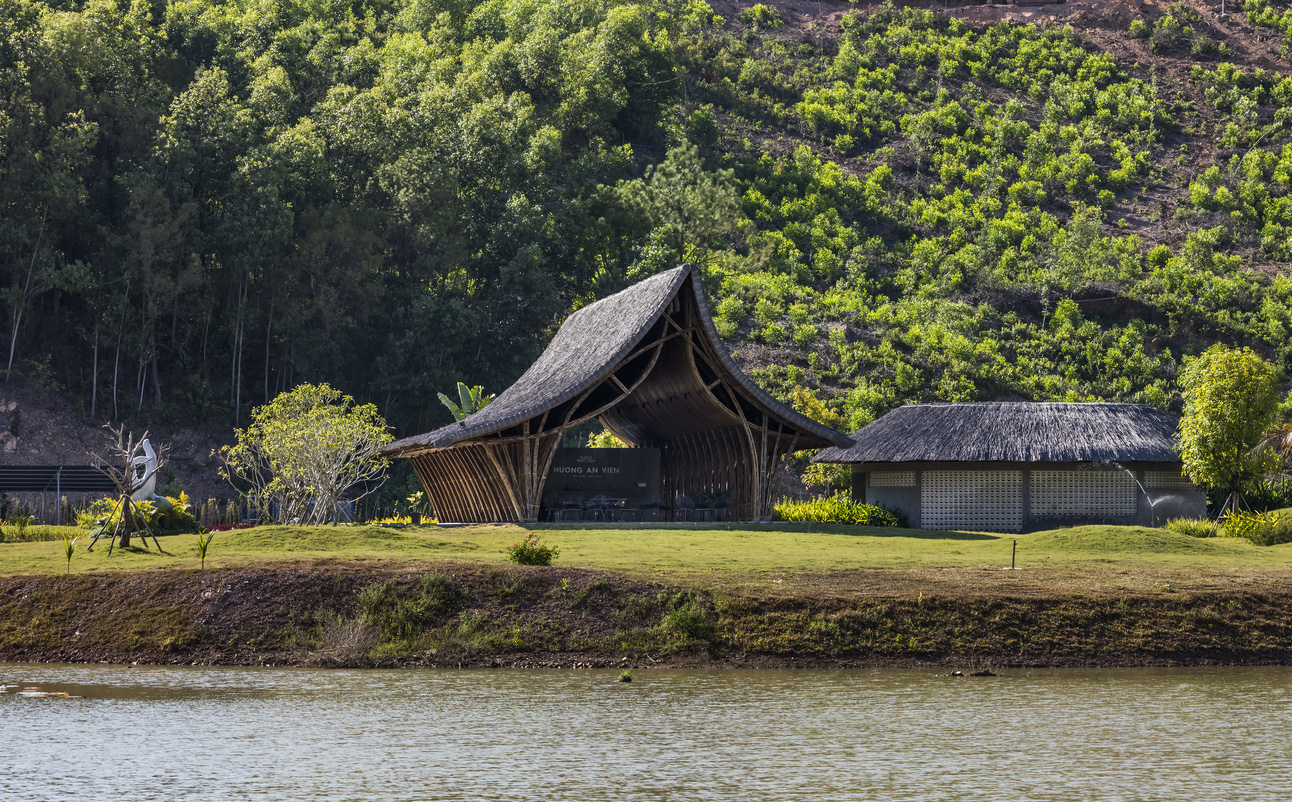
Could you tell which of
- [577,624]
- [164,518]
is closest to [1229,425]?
[577,624]

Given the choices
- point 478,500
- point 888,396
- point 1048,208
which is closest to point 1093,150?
point 1048,208

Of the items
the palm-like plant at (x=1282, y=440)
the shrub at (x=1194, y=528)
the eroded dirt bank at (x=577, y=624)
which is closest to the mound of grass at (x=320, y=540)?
the eroded dirt bank at (x=577, y=624)

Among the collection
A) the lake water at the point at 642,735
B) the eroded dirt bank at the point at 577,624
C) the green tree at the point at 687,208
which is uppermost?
the green tree at the point at 687,208

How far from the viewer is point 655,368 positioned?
33.9 meters

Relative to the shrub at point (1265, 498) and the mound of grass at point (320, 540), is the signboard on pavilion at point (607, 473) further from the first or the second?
the shrub at point (1265, 498)

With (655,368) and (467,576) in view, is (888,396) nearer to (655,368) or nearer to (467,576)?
(655,368)

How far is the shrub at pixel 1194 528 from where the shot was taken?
97.4 ft

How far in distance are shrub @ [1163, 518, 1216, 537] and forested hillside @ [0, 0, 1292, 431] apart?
713 inches

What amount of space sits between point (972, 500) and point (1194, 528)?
603cm

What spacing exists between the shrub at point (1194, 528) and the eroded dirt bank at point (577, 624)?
10.6m

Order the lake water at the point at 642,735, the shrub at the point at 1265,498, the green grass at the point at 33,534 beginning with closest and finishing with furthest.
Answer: the lake water at the point at 642,735
the green grass at the point at 33,534
the shrub at the point at 1265,498

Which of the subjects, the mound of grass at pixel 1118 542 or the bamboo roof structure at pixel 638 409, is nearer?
the mound of grass at pixel 1118 542

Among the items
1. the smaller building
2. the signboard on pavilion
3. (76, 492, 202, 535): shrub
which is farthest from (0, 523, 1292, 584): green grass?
the smaller building

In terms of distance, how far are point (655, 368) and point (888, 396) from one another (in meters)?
22.0
